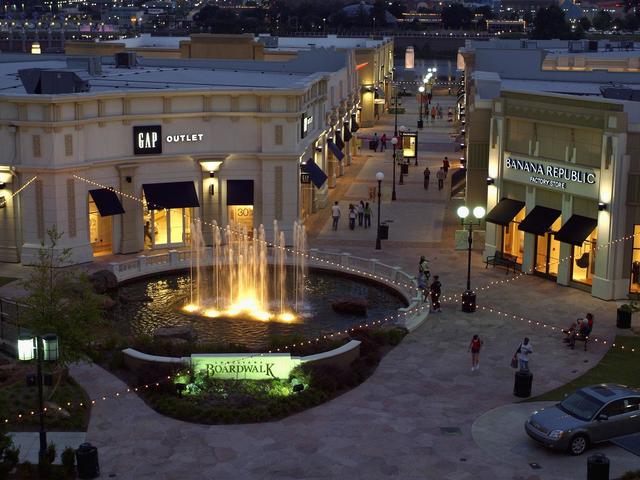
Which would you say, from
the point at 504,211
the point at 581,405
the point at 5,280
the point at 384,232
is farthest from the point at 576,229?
the point at 5,280

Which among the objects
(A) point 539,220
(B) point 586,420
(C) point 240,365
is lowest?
(C) point 240,365

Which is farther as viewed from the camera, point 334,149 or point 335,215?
point 334,149

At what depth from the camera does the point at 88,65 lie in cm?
6156

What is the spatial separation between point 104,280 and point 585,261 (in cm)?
1897

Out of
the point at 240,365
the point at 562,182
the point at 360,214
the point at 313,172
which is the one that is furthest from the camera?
the point at 360,214

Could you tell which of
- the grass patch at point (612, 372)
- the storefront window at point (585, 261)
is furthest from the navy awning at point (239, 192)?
the grass patch at point (612, 372)

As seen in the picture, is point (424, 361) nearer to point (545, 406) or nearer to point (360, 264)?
point (545, 406)

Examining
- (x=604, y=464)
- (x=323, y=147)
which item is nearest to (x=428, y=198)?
(x=323, y=147)

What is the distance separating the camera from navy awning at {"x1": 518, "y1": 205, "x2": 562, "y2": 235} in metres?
43.8

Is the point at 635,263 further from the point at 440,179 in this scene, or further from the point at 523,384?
the point at 440,179

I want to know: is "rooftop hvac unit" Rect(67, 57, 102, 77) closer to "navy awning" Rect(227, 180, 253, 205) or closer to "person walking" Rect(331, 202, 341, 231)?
"navy awning" Rect(227, 180, 253, 205)

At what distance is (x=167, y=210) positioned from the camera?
49406 mm

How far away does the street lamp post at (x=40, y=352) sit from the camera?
24578 millimetres

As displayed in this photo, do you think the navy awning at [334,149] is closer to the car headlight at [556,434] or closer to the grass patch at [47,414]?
the grass patch at [47,414]
